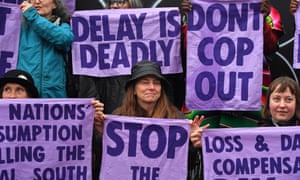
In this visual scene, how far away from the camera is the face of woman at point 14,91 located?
16.9ft

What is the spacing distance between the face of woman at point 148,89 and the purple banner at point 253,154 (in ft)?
1.81

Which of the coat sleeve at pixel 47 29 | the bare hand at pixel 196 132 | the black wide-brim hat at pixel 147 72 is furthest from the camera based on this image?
the coat sleeve at pixel 47 29

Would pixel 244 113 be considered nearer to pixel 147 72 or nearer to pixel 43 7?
pixel 147 72

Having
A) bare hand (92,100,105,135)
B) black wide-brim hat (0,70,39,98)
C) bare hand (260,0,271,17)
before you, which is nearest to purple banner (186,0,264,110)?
bare hand (260,0,271,17)

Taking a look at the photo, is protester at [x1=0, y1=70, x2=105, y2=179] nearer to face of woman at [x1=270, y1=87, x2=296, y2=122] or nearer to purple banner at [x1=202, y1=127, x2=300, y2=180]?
purple banner at [x1=202, y1=127, x2=300, y2=180]

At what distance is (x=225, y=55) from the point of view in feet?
18.7

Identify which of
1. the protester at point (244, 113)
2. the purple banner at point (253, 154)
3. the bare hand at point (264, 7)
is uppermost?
the bare hand at point (264, 7)

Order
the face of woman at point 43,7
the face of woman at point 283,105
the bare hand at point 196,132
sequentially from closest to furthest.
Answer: the bare hand at point 196,132, the face of woman at point 283,105, the face of woman at point 43,7

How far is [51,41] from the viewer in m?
5.67

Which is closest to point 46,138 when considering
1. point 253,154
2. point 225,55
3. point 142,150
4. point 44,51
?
point 142,150

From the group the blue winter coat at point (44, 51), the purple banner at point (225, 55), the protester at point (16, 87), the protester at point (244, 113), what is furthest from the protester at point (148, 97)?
the blue winter coat at point (44, 51)

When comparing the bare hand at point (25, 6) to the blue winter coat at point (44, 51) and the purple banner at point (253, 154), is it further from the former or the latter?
the purple banner at point (253, 154)

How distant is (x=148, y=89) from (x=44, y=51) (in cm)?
114

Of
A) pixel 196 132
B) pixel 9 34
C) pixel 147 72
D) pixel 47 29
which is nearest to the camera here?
pixel 196 132
